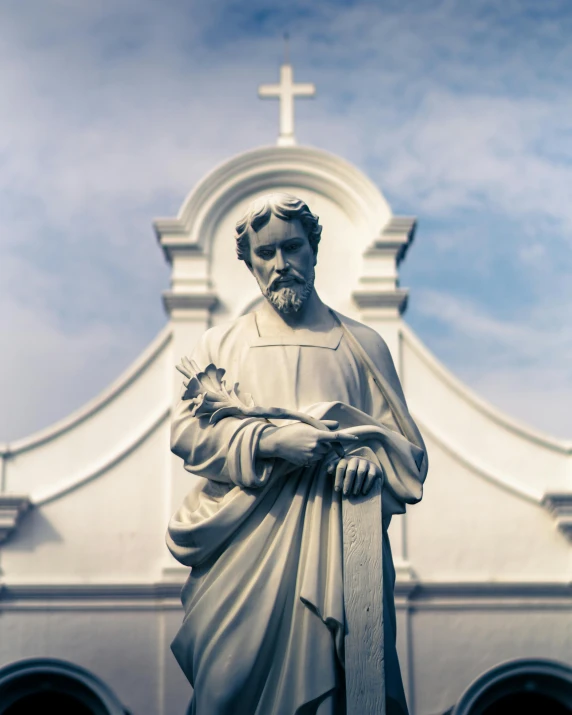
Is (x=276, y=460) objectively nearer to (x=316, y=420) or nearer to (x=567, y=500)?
(x=316, y=420)

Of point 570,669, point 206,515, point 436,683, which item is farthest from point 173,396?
point 206,515

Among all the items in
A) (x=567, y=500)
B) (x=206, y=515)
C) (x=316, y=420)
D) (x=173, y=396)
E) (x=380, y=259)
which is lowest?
(x=206, y=515)

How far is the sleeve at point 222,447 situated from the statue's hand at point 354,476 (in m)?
0.25

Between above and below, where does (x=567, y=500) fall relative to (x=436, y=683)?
above

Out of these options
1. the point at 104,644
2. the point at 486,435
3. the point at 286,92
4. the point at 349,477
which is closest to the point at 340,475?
the point at 349,477

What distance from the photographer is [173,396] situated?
463 inches

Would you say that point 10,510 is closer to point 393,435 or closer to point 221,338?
point 221,338

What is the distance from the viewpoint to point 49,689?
34.4ft

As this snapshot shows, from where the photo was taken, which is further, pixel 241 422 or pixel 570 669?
pixel 570 669

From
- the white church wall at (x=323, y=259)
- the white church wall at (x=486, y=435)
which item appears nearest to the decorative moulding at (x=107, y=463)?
the white church wall at (x=323, y=259)

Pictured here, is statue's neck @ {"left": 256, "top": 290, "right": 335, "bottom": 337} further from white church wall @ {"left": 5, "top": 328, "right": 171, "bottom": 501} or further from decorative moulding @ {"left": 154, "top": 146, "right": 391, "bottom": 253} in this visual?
decorative moulding @ {"left": 154, "top": 146, "right": 391, "bottom": 253}

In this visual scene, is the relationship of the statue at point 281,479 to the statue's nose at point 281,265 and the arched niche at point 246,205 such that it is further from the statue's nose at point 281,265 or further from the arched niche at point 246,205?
the arched niche at point 246,205

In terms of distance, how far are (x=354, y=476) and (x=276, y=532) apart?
13.9 inches

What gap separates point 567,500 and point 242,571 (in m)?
7.32
